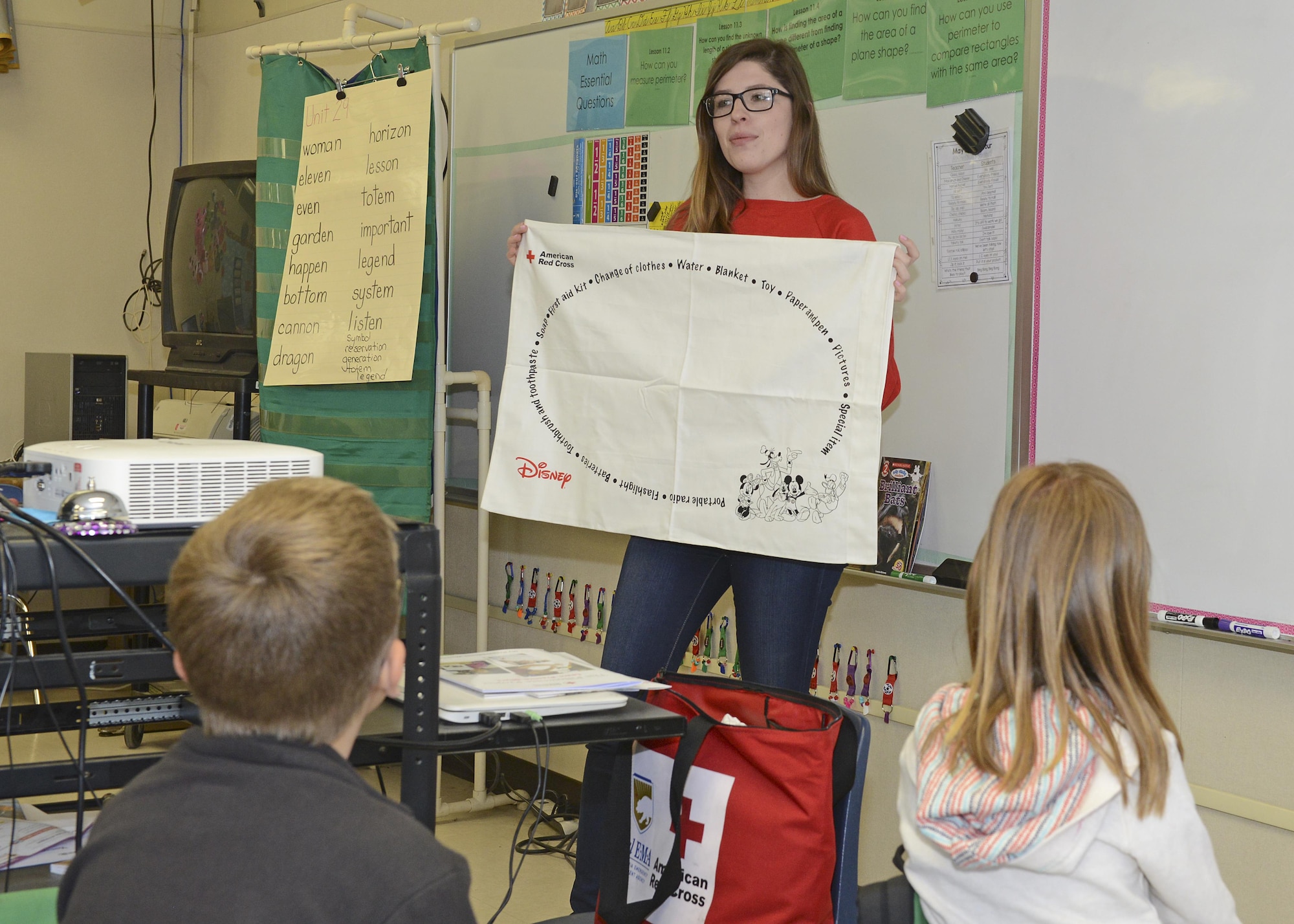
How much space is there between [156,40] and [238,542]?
4931 millimetres

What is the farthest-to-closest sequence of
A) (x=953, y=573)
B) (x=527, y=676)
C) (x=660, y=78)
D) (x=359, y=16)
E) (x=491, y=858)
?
(x=359, y=16)
(x=491, y=858)
(x=660, y=78)
(x=953, y=573)
(x=527, y=676)

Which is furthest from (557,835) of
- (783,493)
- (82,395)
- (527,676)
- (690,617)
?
(82,395)

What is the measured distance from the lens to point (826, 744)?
5.60ft

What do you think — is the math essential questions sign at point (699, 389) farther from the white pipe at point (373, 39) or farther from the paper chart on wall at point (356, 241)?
the white pipe at point (373, 39)

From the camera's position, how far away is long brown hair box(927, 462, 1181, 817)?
4.23 feet

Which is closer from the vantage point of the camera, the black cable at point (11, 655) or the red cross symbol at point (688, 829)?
the black cable at point (11, 655)

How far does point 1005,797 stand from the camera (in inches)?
48.2

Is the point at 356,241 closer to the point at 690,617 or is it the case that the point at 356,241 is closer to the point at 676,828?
the point at 690,617

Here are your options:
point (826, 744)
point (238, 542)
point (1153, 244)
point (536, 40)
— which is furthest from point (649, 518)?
point (536, 40)

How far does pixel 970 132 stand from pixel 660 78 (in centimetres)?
89

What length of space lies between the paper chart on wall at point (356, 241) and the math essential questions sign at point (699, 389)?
752 millimetres

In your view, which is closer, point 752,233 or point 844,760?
point 844,760

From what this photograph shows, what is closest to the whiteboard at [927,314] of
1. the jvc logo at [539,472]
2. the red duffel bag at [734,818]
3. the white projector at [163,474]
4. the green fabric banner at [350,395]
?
the green fabric banner at [350,395]

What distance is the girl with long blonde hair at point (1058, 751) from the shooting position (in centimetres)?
123
